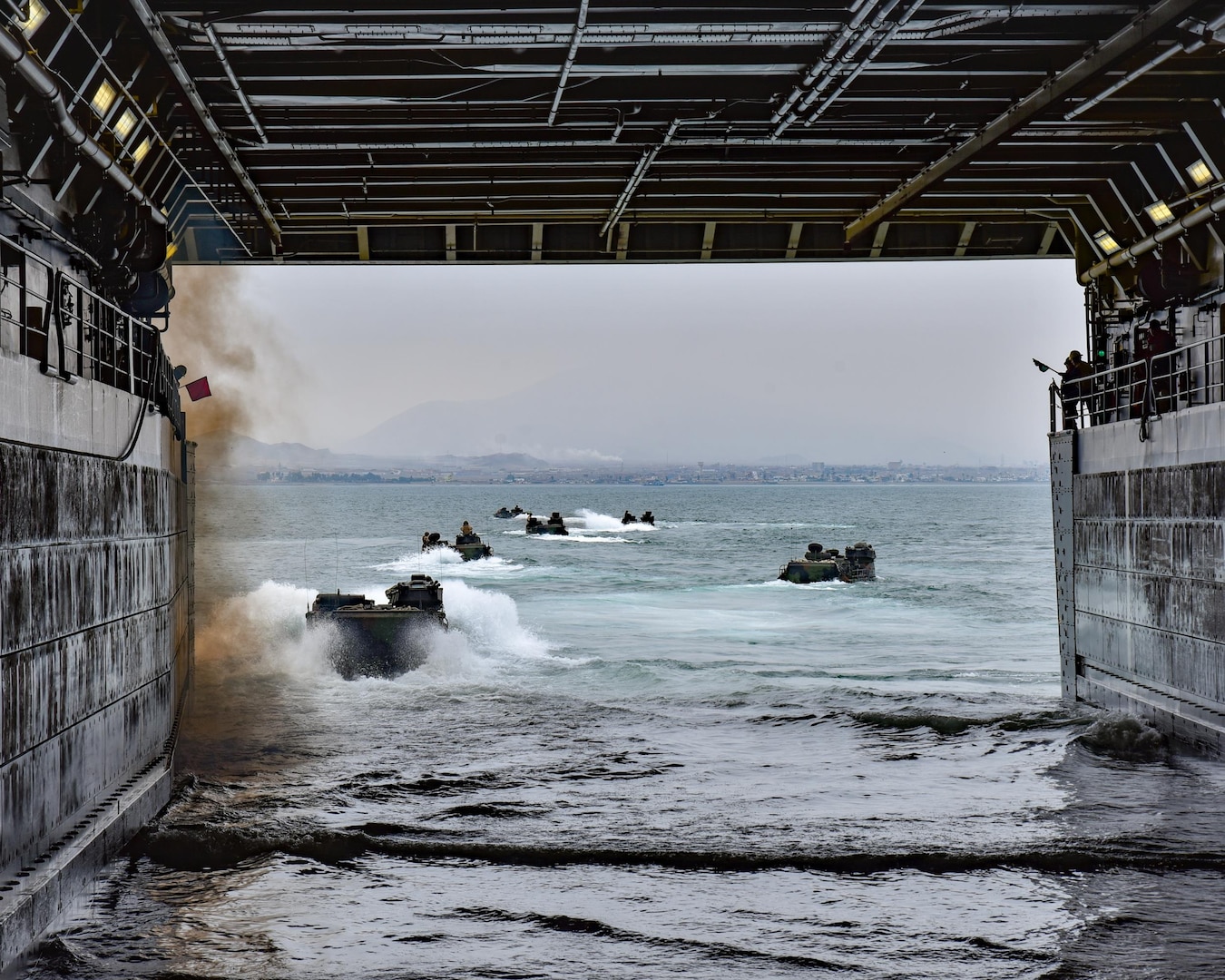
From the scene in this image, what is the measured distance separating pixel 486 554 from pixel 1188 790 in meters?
71.5

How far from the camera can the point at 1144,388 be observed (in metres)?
17.9

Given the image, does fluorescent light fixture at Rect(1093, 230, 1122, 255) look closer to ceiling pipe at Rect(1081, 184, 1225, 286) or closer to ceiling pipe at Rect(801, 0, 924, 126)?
ceiling pipe at Rect(1081, 184, 1225, 286)

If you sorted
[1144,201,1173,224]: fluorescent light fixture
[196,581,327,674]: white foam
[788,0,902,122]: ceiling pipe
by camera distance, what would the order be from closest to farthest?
Answer: [788,0,902,122]: ceiling pipe
[1144,201,1173,224]: fluorescent light fixture
[196,581,327,674]: white foam

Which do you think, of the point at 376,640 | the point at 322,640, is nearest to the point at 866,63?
the point at 376,640

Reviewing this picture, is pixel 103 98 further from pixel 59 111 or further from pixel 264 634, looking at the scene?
pixel 264 634

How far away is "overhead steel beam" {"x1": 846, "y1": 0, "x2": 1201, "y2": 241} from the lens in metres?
13.4

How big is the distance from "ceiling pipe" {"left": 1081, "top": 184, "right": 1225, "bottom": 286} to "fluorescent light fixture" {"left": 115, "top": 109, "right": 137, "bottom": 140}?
619 inches

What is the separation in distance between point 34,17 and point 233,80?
8.17 ft

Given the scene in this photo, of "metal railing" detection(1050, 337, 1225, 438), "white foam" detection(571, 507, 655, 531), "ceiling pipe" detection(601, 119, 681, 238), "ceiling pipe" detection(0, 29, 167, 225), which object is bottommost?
"white foam" detection(571, 507, 655, 531)

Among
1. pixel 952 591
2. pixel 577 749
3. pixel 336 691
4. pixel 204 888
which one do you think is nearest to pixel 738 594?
pixel 952 591

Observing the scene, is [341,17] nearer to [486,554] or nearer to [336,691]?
→ [336,691]

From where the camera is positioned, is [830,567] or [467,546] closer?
[830,567]

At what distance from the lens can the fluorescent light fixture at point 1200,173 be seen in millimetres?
→ 18403

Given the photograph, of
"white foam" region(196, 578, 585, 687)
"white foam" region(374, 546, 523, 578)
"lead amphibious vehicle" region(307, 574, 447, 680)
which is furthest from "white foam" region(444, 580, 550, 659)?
"white foam" region(374, 546, 523, 578)
